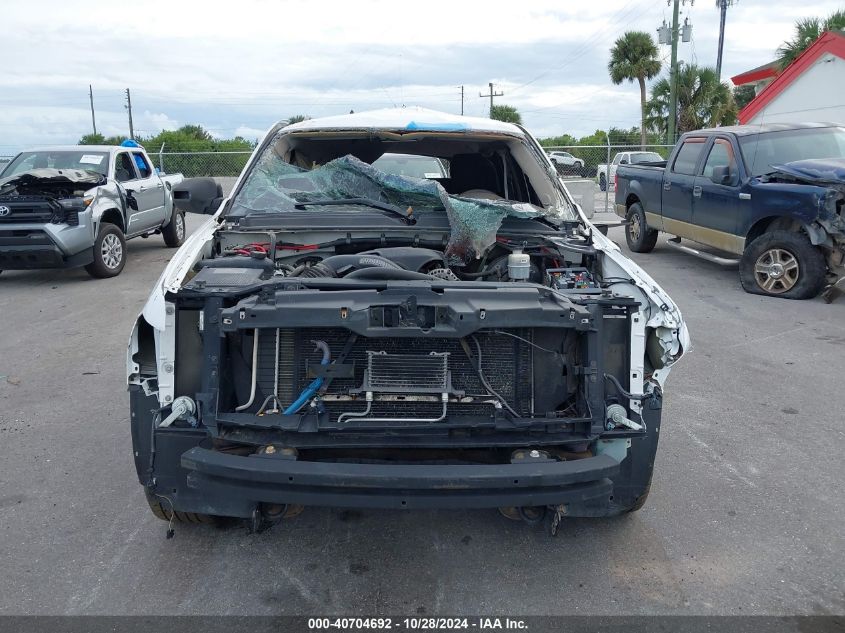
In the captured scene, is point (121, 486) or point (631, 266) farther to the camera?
point (121, 486)

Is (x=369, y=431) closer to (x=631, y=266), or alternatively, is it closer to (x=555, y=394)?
(x=555, y=394)

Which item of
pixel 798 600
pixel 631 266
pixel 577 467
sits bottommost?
pixel 798 600

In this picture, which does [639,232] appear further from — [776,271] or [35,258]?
[35,258]

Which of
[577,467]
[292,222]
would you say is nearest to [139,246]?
[292,222]

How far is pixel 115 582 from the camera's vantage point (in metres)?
3.08

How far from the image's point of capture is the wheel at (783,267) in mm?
8250

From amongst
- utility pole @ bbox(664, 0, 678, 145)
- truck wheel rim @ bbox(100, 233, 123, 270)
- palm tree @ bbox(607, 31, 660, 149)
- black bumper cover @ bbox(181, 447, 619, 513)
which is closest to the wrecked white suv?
black bumper cover @ bbox(181, 447, 619, 513)

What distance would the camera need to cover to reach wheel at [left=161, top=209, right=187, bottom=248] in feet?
41.8

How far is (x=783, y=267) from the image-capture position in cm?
850

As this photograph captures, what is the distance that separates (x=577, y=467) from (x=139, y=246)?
12.2 metres

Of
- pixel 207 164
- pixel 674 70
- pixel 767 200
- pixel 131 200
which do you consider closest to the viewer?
pixel 767 200

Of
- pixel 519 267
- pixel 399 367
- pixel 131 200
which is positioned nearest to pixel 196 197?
pixel 519 267

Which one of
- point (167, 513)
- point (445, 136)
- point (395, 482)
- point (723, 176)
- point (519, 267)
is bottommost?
point (167, 513)

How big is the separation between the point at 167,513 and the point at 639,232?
33.0 ft
